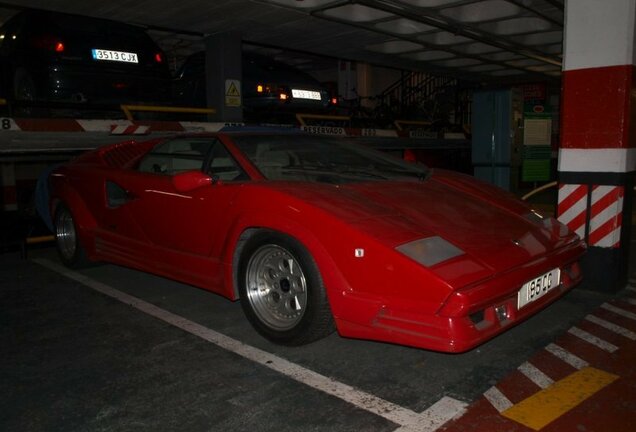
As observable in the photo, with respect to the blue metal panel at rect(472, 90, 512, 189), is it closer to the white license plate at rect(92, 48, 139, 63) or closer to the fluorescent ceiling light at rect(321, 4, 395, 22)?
the fluorescent ceiling light at rect(321, 4, 395, 22)

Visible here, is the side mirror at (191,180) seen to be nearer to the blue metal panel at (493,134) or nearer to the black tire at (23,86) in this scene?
the black tire at (23,86)

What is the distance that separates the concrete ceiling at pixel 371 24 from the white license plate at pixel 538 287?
179 inches

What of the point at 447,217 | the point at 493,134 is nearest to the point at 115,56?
the point at 493,134

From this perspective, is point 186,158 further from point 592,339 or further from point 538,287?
point 592,339

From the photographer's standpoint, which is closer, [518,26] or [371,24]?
[371,24]

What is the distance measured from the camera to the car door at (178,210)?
329 centimetres

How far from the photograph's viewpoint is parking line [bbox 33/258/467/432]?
223cm

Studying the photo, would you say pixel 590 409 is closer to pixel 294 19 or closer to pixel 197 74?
pixel 294 19

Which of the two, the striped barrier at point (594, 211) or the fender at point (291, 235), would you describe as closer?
the fender at point (291, 235)

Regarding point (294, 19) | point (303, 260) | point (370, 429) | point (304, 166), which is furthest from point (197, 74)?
point (370, 429)

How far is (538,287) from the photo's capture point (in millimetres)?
2787

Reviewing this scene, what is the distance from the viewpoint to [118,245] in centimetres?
409

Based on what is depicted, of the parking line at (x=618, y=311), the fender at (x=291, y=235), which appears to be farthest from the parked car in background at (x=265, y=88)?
the parking line at (x=618, y=311)

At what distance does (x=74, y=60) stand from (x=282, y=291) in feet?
16.9
